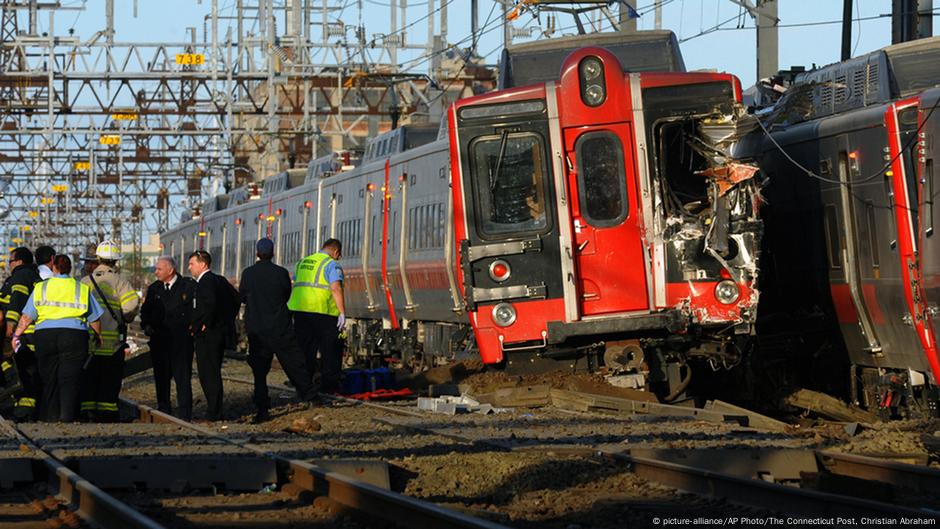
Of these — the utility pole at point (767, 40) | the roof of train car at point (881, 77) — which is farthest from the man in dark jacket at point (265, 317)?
the utility pole at point (767, 40)

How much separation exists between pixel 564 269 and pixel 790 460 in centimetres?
490

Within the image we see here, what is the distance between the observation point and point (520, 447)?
1216cm

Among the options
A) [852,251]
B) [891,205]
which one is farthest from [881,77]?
[891,205]

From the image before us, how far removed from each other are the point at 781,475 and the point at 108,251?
26.6ft

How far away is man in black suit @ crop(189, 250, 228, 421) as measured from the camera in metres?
16.1

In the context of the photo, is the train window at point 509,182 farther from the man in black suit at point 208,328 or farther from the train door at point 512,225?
the man in black suit at point 208,328

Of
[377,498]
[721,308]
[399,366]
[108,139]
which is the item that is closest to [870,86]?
[721,308]

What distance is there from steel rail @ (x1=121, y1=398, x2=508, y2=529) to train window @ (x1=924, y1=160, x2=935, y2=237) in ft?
19.4

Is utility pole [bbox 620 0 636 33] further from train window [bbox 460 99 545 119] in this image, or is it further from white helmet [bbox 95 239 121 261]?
white helmet [bbox 95 239 121 261]

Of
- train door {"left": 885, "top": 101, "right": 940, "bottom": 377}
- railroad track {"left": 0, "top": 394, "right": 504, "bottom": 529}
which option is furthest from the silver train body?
railroad track {"left": 0, "top": 394, "right": 504, "bottom": 529}

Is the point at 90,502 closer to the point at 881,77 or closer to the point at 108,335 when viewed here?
the point at 108,335

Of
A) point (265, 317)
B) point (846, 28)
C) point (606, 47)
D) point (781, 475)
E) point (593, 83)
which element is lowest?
point (781, 475)

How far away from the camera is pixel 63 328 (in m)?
15.5

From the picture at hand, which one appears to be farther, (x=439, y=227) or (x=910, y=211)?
(x=439, y=227)
